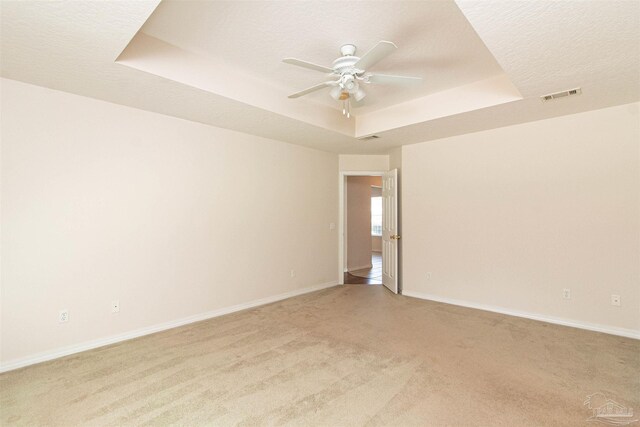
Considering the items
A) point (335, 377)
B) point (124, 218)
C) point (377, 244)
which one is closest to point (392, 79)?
point (335, 377)

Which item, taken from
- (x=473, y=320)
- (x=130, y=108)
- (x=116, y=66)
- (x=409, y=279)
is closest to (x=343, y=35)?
(x=116, y=66)

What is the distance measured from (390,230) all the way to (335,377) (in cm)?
336

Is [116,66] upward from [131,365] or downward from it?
upward

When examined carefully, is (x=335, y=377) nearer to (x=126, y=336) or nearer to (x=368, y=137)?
(x=126, y=336)

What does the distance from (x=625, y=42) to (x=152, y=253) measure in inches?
178

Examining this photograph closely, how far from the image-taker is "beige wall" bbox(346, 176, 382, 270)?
7.44 metres

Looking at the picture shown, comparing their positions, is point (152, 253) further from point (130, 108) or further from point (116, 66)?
point (116, 66)

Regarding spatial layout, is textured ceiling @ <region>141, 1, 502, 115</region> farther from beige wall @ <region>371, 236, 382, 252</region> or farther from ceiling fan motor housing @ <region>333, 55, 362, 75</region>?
beige wall @ <region>371, 236, 382, 252</region>

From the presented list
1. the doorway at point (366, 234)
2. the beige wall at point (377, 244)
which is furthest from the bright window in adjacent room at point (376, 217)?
the doorway at point (366, 234)

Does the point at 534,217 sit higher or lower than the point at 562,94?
lower

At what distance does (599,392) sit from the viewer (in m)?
2.36

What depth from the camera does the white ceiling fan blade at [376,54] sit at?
200 cm

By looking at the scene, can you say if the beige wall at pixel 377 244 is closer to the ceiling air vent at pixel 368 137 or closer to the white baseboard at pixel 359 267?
the white baseboard at pixel 359 267

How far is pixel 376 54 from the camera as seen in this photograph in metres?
2.16
